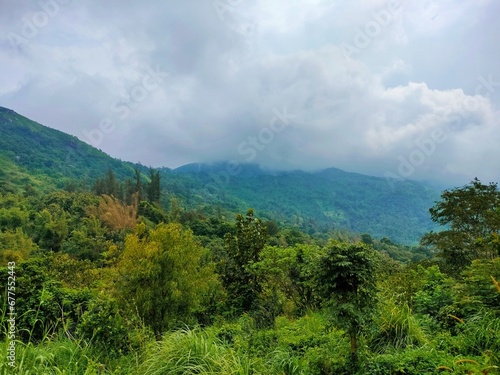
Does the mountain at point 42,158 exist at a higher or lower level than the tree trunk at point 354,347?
higher

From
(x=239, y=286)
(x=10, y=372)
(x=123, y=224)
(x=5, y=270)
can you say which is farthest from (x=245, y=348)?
(x=123, y=224)

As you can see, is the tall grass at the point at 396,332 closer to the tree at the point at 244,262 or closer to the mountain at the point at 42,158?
the tree at the point at 244,262

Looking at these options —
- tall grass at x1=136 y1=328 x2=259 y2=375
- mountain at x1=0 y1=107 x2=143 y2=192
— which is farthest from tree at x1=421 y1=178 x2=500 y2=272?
mountain at x1=0 y1=107 x2=143 y2=192

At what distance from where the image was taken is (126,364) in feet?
16.0

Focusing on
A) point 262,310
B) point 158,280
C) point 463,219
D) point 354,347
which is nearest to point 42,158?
point 158,280

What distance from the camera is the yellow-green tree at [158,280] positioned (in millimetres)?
10508

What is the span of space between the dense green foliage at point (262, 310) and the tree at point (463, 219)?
2.6 inches

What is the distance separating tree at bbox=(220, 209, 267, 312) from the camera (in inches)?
567

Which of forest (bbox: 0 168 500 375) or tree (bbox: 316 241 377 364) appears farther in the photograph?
tree (bbox: 316 241 377 364)

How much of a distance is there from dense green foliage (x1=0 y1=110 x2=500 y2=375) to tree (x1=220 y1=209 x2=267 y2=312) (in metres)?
0.05

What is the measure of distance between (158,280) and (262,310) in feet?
12.0

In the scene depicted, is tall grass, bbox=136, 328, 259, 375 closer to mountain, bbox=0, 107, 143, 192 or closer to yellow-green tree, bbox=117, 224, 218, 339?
yellow-green tree, bbox=117, 224, 218, 339

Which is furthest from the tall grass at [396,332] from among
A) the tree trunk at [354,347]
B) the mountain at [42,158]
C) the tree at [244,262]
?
the mountain at [42,158]

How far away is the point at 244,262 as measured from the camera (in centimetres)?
1476
